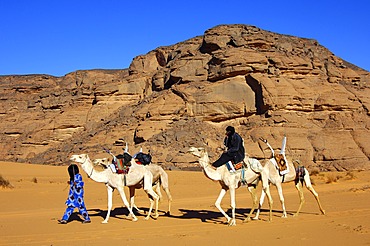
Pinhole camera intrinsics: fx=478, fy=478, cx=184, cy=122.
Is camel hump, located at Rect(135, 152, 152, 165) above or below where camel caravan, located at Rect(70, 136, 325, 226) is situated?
above

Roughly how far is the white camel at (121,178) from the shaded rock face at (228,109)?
36218 mm

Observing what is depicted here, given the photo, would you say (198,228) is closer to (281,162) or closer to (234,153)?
(234,153)

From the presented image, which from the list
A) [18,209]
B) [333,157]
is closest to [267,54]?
[333,157]

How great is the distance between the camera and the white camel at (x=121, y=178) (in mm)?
13023

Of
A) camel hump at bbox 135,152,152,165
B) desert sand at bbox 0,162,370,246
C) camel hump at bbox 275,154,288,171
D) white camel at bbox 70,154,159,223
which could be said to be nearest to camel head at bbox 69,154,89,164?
white camel at bbox 70,154,159,223

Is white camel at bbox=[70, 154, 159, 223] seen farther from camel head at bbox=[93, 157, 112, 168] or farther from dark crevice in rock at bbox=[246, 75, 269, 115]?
dark crevice in rock at bbox=[246, 75, 269, 115]

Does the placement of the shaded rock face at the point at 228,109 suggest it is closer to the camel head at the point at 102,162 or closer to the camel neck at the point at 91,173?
the camel head at the point at 102,162

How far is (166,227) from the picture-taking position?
39.0 feet

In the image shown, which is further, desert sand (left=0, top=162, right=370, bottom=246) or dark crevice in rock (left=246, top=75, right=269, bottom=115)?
dark crevice in rock (left=246, top=75, right=269, bottom=115)

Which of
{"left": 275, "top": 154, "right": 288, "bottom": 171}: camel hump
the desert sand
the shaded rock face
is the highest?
the shaded rock face

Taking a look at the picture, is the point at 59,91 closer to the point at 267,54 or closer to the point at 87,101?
the point at 87,101

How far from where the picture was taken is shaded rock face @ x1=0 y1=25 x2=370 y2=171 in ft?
176

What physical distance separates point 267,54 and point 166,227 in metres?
54.2

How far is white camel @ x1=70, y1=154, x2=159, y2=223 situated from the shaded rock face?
36.2 meters
